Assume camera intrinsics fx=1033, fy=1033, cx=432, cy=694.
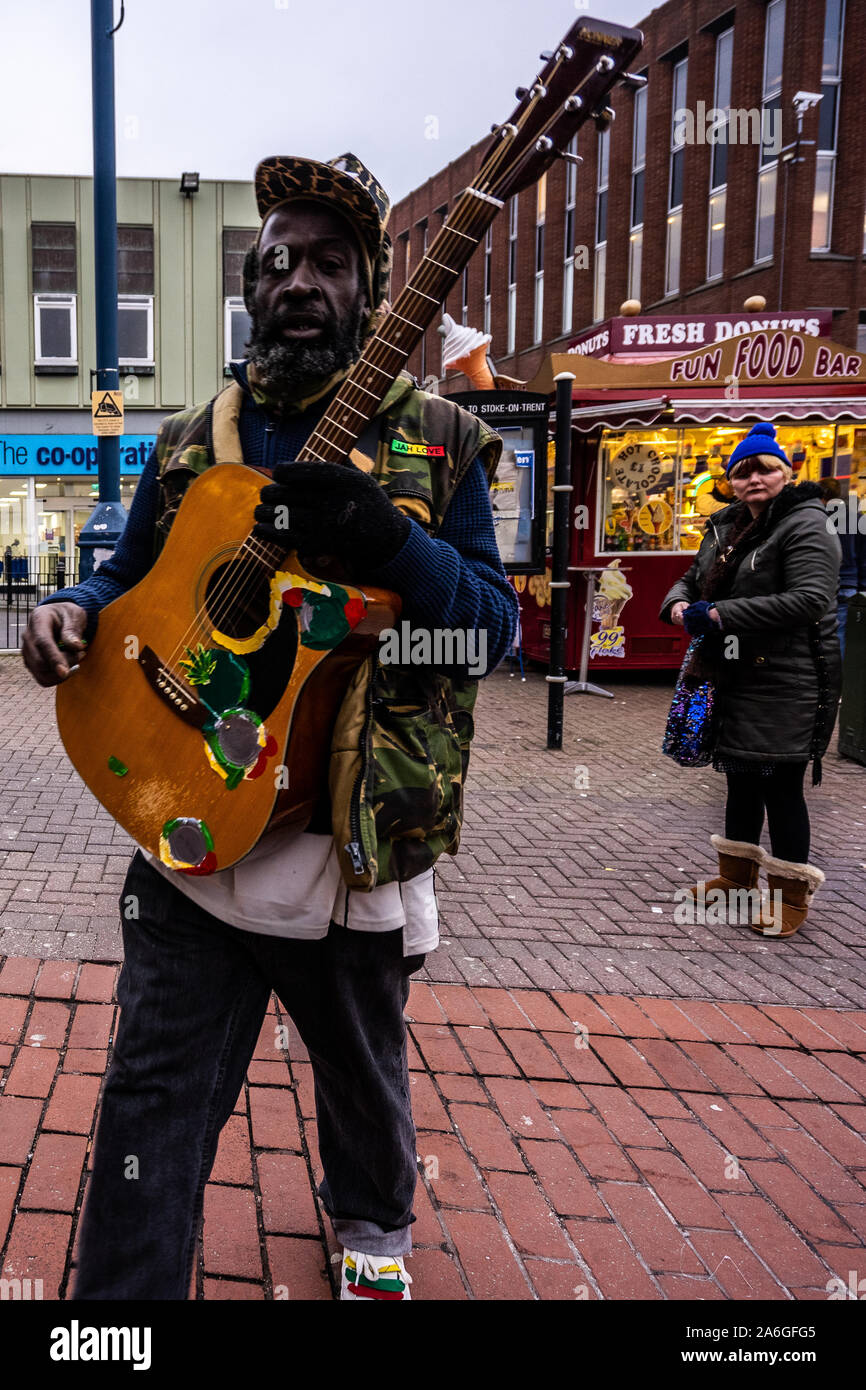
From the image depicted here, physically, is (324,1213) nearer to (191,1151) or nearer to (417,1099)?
(417,1099)

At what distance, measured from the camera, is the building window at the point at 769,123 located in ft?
68.7

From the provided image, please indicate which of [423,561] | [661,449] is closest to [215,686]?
[423,561]

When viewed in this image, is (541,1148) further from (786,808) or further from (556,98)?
(556,98)

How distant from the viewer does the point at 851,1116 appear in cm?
296

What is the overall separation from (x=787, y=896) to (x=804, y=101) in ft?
68.1

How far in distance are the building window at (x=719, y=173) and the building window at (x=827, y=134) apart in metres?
2.22

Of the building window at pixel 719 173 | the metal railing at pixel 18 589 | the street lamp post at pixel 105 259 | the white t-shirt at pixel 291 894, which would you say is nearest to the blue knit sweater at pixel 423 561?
the white t-shirt at pixel 291 894

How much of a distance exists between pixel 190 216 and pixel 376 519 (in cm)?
2354

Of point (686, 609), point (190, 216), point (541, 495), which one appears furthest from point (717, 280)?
point (686, 609)

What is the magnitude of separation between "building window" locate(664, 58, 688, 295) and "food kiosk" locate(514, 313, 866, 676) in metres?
14.1

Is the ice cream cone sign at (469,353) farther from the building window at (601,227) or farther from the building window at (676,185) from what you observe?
the building window at (601,227)

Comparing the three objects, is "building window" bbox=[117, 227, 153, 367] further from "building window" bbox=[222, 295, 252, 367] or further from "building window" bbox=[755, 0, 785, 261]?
"building window" bbox=[755, 0, 785, 261]

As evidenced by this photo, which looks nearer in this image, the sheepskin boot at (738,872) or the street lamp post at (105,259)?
the sheepskin boot at (738,872)

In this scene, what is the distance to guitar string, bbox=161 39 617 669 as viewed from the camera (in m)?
1.70
